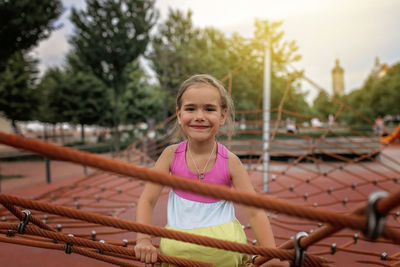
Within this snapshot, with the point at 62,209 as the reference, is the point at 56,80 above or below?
above

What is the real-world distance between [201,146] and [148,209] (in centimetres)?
22

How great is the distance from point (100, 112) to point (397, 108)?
13.7m

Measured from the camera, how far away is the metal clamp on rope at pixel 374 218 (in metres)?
0.40

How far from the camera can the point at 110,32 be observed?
23.5ft

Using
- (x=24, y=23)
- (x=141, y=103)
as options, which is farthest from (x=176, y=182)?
(x=141, y=103)

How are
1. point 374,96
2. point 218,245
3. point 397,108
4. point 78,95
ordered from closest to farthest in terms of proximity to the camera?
1. point 218,245
2. point 78,95
3. point 397,108
4. point 374,96

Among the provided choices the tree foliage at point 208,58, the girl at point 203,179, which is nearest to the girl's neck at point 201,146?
the girl at point 203,179

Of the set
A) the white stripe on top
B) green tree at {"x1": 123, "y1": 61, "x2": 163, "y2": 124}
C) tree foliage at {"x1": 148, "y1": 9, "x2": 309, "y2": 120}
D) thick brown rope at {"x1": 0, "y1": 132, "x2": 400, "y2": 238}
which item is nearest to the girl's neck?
the white stripe on top

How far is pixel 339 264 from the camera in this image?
1526 mm

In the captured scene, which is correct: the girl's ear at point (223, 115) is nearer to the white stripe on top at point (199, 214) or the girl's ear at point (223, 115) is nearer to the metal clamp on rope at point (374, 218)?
the white stripe on top at point (199, 214)

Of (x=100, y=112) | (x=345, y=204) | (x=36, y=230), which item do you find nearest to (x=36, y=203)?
(x=36, y=230)

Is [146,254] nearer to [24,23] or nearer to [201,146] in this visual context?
[201,146]

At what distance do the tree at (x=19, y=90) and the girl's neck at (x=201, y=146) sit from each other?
7330 mm

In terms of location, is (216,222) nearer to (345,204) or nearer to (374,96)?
(345,204)
